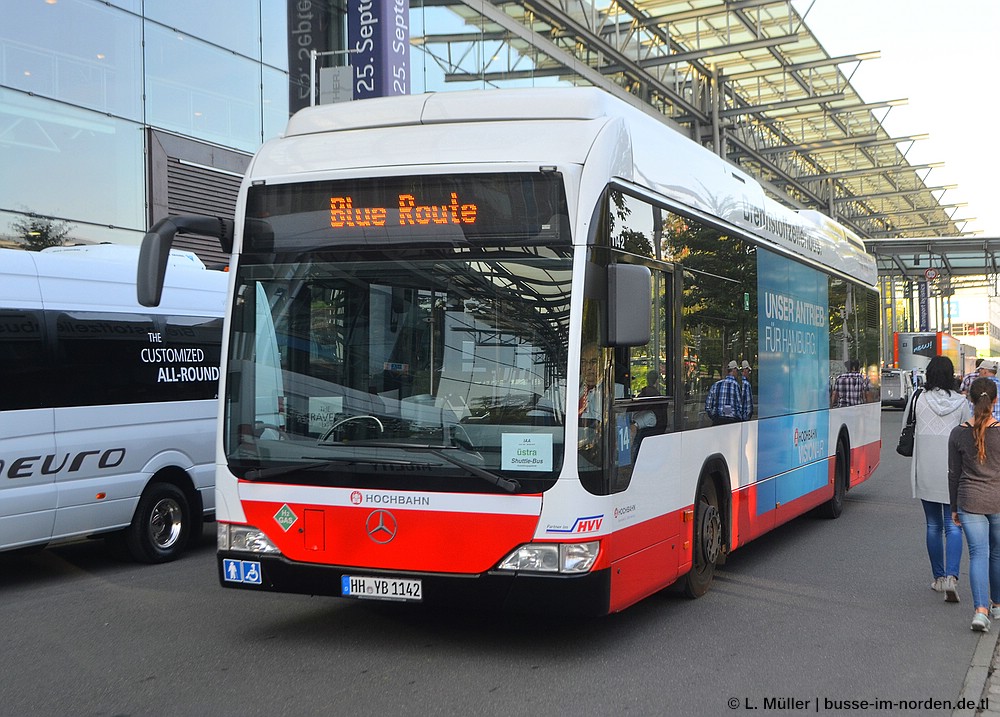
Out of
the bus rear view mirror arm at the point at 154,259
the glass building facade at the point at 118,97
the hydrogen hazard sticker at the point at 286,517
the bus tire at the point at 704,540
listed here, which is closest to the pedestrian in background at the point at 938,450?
the bus tire at the point at 704,540

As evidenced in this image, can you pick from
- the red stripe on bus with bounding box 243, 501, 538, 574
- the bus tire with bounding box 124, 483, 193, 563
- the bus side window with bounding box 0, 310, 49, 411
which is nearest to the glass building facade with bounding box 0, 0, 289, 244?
the bus tire with bounding box 124, 483, 193, 563

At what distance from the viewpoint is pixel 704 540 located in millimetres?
7871

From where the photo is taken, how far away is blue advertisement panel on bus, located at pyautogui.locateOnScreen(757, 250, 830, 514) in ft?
31.0

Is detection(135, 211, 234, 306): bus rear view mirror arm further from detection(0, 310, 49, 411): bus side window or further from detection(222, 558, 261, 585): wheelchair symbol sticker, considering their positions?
detection(0, 310, 49, 411): bus side window

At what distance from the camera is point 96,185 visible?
16375 millimetres

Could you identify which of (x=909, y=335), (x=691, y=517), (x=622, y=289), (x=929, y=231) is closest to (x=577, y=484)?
(x=622, y=289)

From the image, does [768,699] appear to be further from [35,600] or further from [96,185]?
[96,185]

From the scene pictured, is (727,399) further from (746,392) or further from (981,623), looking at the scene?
(981,623)

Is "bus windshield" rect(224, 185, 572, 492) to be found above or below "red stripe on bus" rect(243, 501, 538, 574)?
above

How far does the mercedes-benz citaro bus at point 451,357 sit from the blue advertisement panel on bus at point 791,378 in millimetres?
2505

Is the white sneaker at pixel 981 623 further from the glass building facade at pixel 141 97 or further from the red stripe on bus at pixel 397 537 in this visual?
the glass building facade at pixel 141 97

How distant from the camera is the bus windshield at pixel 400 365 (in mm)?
6008

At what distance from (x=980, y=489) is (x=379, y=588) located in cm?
371

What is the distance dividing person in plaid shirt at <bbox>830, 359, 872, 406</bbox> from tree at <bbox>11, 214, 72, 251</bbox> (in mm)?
10251
